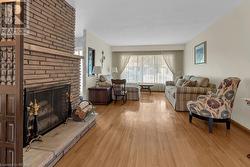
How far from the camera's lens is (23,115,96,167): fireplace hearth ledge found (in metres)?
1.88

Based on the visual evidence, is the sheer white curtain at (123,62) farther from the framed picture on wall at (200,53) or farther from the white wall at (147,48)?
the framed picture on wall at (200,53)

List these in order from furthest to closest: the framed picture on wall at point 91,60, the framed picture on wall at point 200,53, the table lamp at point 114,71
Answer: the table lamp at point 114,71 → the framed picture on wall at point 91,60 → the framed picture on wall at point 200,53

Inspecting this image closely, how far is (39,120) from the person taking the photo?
251 centimetres

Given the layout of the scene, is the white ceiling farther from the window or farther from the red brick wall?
the window

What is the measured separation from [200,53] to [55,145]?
592cm

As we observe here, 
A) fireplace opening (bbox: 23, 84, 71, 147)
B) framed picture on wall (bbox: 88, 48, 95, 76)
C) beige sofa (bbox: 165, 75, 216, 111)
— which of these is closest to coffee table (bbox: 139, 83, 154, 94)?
framed picture on wall (bbox: 88, 48, 95, 76)

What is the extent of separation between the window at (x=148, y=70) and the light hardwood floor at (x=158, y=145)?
564 centimetres

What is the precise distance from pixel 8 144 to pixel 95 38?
228 inches

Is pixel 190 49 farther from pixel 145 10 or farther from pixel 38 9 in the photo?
pixel 38 9

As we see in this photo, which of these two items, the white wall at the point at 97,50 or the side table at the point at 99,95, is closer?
the side table at the point at 99,95

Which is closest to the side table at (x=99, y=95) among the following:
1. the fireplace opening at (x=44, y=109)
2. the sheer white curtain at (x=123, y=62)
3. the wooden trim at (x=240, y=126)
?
the fireplace opening at (x=44, y=109)

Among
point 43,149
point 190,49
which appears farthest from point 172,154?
point 190,49

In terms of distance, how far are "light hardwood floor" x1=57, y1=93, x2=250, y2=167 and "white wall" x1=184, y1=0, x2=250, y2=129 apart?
63cm

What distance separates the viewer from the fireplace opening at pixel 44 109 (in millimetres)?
2244
